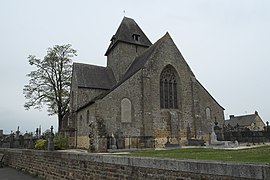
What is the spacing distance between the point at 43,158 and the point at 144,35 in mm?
23848

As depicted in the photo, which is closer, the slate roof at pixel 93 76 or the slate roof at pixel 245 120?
the slate roof at pixel 93 76

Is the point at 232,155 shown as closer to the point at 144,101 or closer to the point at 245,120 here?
the point at 144,101

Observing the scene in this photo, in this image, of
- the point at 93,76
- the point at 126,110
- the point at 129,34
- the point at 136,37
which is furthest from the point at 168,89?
the point at 129,34

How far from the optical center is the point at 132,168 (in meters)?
5.95

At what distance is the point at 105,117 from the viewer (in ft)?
64.3

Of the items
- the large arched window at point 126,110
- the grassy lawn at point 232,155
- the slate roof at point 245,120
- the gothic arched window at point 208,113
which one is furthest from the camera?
the slate roof at point 245,120

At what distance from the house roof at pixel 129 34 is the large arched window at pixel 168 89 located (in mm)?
7822

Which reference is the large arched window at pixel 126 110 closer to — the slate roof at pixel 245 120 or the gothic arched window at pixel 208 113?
the gothic arched window at pixel 208 113

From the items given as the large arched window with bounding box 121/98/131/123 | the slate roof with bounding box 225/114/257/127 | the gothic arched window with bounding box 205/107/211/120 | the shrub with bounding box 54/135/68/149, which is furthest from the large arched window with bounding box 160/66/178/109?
the slate roof with bounding box 225/114/257/127

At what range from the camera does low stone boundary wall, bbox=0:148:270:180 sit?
156 inches

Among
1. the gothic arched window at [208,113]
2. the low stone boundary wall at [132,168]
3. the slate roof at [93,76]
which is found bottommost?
the low stone boundary wall at [132,168]

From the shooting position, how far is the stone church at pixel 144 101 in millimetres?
20047

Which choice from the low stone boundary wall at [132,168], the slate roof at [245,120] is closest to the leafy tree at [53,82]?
the low stone boundary wall at [132,168]

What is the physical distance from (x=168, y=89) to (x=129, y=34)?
10585 mm
